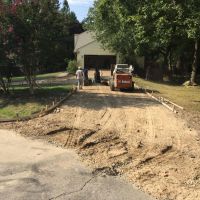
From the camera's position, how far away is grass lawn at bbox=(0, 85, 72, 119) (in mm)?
23336

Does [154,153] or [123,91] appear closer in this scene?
[154,153]

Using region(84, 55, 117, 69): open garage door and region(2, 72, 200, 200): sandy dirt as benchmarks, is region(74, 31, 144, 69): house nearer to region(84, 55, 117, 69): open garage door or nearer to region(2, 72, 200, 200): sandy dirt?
region(84, 55, 117, 69): open garage door

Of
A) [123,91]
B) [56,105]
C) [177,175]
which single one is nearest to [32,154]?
[177,175]

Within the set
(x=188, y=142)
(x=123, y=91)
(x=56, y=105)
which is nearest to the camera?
(x=188, y=142)

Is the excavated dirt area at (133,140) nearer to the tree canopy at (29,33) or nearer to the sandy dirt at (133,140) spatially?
the sandy dirt at (133,140)

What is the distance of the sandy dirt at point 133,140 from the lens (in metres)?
13.4

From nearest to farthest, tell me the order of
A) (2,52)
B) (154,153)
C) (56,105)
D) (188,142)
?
(154,153)
(188,142)
(56,105)
(2,52)

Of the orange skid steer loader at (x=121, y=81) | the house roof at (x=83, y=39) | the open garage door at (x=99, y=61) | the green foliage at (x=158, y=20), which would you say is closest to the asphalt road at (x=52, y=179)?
the orange skid steer loader at (x=121, y=81)

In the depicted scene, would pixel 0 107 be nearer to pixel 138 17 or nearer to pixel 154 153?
pixel 154 153

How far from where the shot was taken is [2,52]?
88.8 ft

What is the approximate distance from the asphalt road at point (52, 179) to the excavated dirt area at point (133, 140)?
0.51 metres

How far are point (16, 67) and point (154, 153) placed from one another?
49.7ft

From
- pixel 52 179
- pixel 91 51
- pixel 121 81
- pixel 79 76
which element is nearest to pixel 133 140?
pixel 52 179

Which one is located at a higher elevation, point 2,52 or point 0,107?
point 2,52
